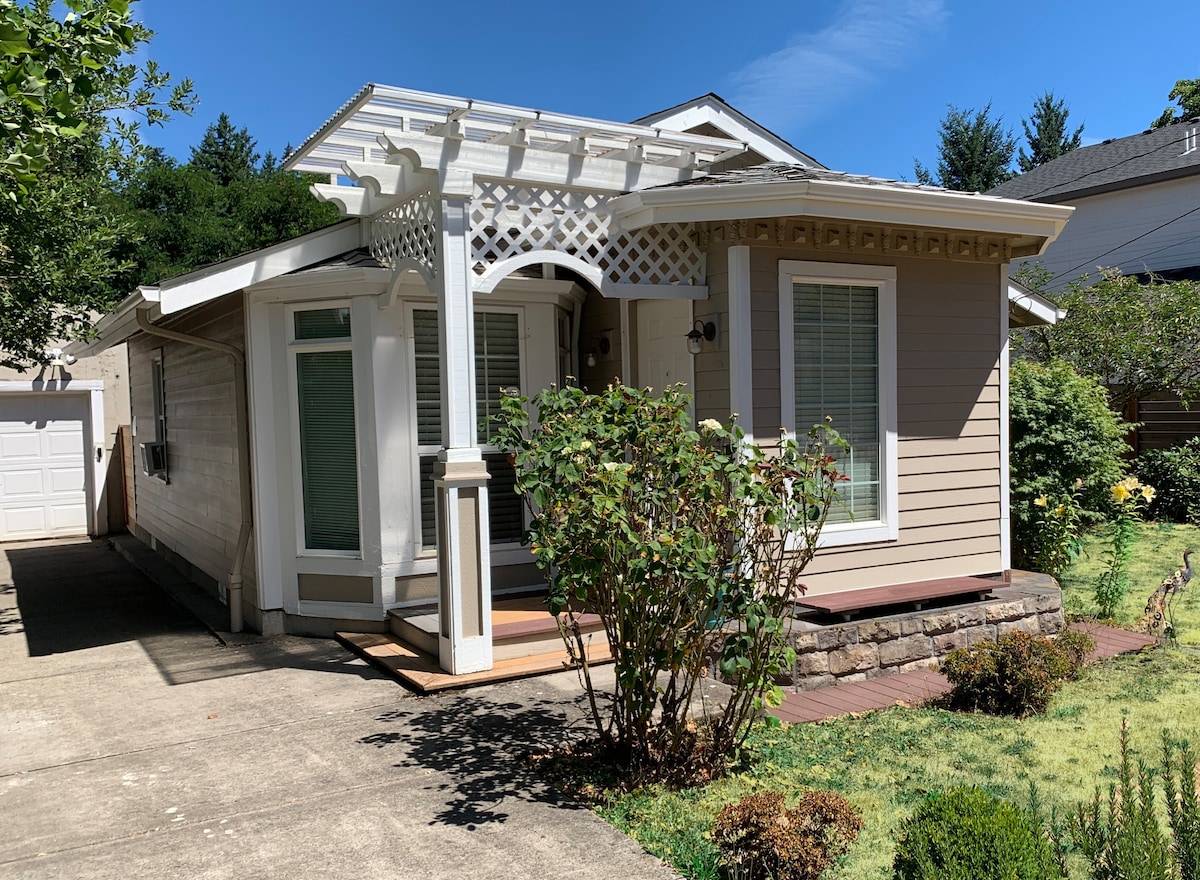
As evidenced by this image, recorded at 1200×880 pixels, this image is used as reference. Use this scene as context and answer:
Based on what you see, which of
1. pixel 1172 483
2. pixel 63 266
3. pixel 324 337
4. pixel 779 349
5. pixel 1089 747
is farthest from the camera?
pixel 1172 483

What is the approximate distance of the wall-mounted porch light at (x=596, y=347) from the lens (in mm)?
7625

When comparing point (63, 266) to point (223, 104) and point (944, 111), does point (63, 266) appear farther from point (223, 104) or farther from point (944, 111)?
point (944, 111)

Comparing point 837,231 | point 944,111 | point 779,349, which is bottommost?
point 779,349

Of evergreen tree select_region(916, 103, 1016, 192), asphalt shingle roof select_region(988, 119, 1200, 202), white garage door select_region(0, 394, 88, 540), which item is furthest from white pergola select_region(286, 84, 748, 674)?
evergreen tree select_region(916, 103, 1016, 192)

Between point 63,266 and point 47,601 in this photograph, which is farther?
point 47,601

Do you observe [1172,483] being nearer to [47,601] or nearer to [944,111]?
[47,601]

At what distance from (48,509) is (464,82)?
2458 cm

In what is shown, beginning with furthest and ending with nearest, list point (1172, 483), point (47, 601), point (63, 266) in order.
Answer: point (1172, 483) < point (47, 601) < point (63, 266)

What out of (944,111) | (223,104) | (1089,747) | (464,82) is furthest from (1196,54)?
(223,104)

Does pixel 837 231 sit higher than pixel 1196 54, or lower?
lower

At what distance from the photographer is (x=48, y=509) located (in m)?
13.9

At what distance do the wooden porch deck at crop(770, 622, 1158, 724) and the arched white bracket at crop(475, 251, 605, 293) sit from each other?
2.90 m

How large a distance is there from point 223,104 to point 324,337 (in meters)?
33.4

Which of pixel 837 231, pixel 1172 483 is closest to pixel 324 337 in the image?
pixel 837 231
